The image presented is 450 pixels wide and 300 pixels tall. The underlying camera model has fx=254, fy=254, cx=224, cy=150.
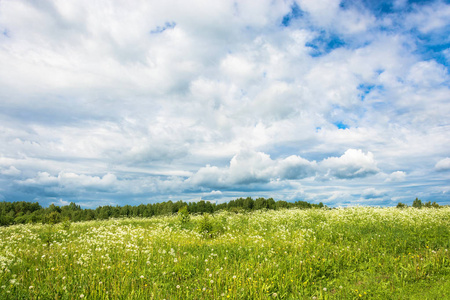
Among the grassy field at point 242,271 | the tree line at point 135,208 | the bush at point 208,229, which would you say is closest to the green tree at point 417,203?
the tree line at point 135,208

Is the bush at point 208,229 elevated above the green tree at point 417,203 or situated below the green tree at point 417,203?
above

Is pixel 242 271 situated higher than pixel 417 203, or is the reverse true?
pixel 242 271

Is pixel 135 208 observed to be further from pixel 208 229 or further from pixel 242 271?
pixel 242 271

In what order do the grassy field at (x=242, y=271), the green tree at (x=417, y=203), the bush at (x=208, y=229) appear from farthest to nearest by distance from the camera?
the green tree at (x=417, y=203)
the bush at (x=208, y=229)
the grassy field at (x=242, y=271)

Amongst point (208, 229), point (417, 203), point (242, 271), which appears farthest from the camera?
point (417, 203)

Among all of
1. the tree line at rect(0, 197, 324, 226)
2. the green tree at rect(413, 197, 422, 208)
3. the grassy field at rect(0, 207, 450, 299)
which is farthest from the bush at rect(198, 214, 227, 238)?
the green tree at rect(413, 197, 422, 208)

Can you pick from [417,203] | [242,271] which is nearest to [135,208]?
[242,271]

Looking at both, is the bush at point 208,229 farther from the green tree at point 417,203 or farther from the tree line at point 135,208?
the green tree at point 417,203

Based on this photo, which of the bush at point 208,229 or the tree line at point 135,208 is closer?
the bush at point 208,229

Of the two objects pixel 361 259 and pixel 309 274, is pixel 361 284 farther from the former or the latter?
pixel 361 259

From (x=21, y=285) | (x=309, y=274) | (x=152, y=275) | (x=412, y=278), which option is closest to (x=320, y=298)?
(x=309, y=274)

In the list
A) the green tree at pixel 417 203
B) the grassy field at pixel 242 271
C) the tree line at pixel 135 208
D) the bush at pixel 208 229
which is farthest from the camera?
the tree line at pixel 135 208

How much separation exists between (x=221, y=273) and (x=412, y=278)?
20.2 feet

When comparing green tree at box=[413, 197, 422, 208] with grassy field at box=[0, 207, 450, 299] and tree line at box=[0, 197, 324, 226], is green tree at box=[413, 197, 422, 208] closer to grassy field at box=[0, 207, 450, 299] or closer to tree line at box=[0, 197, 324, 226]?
tree line at box=[0, 197, 324, 226]
